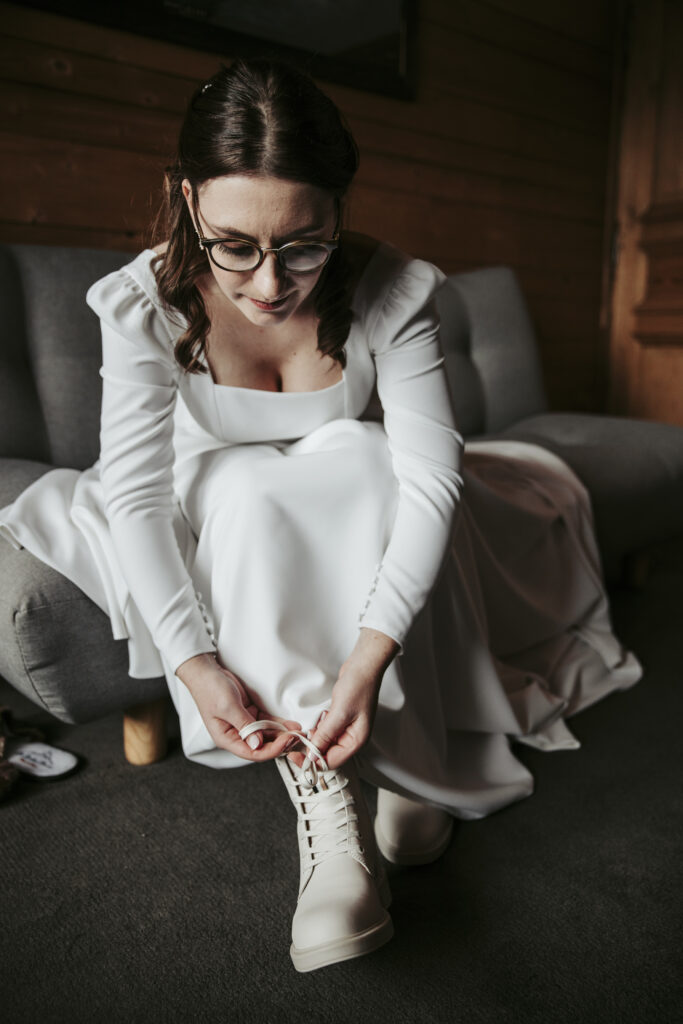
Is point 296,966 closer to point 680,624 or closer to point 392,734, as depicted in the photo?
point 392,734

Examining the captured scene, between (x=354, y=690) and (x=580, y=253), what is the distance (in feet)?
8.99

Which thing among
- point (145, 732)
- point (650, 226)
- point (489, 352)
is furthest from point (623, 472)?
point (650, 226)

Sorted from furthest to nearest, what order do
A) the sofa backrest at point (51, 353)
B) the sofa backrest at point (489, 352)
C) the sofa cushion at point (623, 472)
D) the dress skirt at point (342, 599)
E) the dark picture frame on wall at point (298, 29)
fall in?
the sofa backrest at point (489, 352)
the dark picture frame on wall at point (298, 29)
the sofa cushion at point (623, 472)
the sofa backrest at point (51, 353)
the dress skirt at point (342, 599)

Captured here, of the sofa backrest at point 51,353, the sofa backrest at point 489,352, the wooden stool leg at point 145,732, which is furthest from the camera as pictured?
the sofa backrest at point 489,352

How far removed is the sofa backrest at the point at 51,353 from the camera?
60.2 inches

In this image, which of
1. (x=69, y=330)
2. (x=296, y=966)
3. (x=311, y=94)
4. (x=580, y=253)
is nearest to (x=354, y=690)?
(x=296, y=966)

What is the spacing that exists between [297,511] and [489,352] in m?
1.43

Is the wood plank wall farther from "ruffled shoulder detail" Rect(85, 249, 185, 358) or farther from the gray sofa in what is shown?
the gray sofa

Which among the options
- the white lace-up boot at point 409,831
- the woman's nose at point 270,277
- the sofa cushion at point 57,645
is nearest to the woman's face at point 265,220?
the woman's nose at point 270,277

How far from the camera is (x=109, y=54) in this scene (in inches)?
72.0

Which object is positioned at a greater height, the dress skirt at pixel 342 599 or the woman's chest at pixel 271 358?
the woman's chest at pixel 271 358

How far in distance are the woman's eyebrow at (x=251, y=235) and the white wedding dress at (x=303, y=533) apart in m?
0.18

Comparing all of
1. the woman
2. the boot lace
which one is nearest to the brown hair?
the woman

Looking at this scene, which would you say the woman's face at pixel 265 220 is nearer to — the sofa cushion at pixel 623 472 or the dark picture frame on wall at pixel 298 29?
the sofa cushion at pixel 623 472
